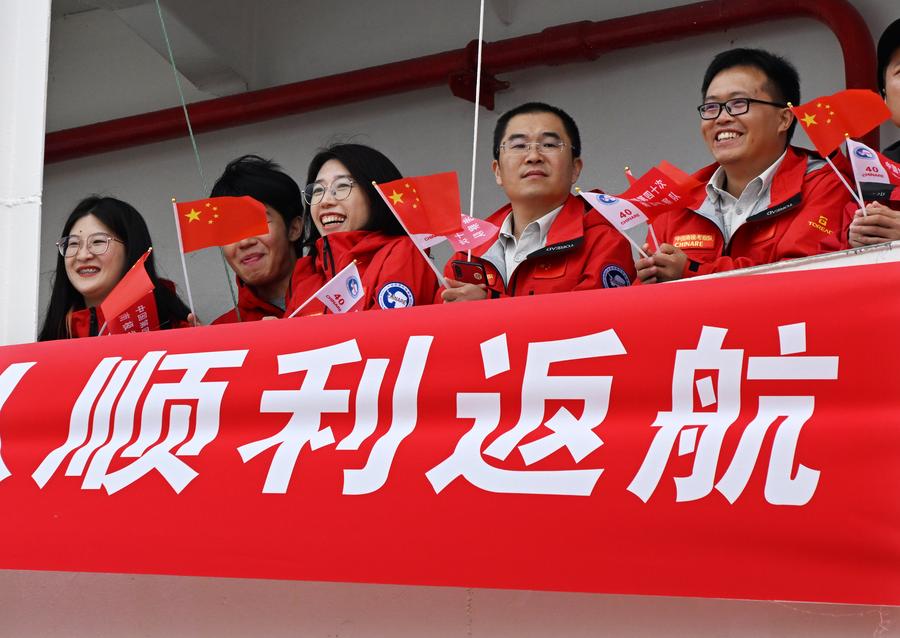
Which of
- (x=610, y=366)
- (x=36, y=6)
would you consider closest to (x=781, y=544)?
(x=610, y=366)

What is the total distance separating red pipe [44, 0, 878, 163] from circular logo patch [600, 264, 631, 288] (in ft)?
4.61

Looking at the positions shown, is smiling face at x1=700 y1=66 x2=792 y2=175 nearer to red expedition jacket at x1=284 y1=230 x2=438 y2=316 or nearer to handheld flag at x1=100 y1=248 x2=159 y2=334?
red expedition jacket at x1=284 y1=230 x2=438 y2=316

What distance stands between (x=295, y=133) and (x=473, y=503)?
340 centimetres

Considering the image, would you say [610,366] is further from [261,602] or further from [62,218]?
[62,218]

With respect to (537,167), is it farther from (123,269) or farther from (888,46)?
(123,269)

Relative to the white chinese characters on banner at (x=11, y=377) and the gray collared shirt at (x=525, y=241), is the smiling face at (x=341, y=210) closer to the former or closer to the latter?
the gray collared shirt at (x=525, y=241)

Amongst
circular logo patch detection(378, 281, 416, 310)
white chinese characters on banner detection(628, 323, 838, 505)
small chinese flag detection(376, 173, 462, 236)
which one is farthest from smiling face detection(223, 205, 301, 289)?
white chinese characters on banner detection(628, 323, 838, 505)

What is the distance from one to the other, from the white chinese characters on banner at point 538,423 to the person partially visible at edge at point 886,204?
1.63 ft

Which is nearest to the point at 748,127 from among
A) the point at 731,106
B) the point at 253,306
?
the point at 731,106

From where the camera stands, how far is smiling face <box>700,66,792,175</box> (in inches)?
101

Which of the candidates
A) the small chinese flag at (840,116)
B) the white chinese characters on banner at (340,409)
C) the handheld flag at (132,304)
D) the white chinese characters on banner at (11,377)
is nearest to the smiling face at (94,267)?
the handheld flag at (132,304)

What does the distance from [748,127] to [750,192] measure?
147 millimetres

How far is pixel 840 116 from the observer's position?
7.35 ft

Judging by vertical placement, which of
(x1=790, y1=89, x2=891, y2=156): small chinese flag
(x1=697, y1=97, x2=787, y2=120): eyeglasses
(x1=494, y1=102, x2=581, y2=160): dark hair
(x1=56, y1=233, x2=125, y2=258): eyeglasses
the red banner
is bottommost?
the red banner
